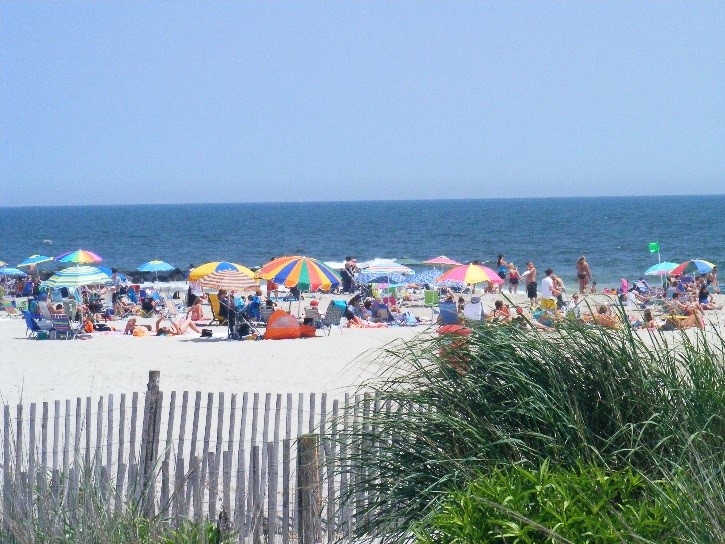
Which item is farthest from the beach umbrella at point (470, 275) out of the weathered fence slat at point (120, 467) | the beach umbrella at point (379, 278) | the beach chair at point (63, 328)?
the weathered fence slat at point (120, 467)

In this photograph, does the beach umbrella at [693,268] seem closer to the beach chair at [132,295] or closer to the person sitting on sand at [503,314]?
the beach chair at [132,295]

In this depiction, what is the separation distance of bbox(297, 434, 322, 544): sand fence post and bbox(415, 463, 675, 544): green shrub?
70.9 inches

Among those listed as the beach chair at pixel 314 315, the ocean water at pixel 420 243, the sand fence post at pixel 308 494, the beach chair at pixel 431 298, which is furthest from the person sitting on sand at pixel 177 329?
the ocean water at pixel 420 243

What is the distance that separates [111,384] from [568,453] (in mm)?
8165

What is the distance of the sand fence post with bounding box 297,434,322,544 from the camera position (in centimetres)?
504

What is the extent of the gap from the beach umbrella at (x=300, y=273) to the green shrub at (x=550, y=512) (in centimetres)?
1266

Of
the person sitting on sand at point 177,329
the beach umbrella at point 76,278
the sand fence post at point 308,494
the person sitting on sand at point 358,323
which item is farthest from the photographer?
the beach umbrella at point 76,278

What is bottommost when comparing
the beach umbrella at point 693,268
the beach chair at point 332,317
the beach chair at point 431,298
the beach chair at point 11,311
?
the beach chair at point 11,311

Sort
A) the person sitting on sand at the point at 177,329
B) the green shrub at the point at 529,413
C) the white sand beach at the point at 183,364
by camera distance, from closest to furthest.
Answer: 1. the green shrub at the point at 529,413
2. the white sand beach at the point at 183,364
3. the person sitting on sand at the point at 177,329

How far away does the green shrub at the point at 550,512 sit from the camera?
2914mm

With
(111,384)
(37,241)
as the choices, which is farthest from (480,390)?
(37,241)

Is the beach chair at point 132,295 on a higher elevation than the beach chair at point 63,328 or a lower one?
lower

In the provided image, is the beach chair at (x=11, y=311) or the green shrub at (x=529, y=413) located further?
the beach chair at (x=11, y=311)

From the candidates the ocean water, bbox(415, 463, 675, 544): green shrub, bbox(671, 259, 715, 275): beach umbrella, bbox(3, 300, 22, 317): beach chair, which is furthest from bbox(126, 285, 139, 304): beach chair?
bbox(415, 463, 675, 544): green shrub
